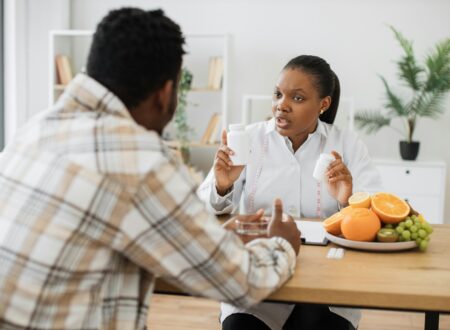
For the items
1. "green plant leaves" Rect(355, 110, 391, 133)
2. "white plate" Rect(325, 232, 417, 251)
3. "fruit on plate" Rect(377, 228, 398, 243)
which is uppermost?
"fruit on plate" Rect(377, 228, 398, 243)

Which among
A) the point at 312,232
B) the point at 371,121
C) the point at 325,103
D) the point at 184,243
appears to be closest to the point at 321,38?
the point at 371,121

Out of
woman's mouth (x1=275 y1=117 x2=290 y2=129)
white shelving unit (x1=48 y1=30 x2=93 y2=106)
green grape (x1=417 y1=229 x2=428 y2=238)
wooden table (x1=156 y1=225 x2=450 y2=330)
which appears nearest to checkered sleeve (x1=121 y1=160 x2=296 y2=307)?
wooden table (x1=156 y1=225 x2=450 y2=330)

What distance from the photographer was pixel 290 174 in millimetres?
2186

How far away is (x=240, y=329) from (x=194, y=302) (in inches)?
67.0

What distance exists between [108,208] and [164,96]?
26 cm

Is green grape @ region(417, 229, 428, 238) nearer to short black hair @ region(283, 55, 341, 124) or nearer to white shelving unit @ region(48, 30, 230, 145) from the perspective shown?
short black hair @ region(283, 55, 341, 124)

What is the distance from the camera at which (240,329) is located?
1830 mm

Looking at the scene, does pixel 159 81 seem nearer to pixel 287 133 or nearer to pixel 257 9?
pixel 287 133

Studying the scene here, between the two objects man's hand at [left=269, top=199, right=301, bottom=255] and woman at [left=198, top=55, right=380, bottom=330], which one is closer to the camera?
man's hand at [left=269, top=199, right=301, bottom=255]

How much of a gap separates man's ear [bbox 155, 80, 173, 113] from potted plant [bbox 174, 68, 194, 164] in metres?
3.24

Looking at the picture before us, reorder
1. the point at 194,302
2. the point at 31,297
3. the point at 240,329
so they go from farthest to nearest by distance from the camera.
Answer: the point at 194,302 < the point at 240,329 < the point at 31,297

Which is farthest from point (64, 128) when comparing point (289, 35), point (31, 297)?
point (289, 35)

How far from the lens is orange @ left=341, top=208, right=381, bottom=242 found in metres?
1.62

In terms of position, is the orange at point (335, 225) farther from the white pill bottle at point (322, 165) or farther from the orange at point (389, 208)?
the white pill bottle at point (322, 165)
